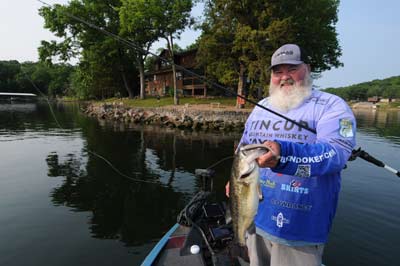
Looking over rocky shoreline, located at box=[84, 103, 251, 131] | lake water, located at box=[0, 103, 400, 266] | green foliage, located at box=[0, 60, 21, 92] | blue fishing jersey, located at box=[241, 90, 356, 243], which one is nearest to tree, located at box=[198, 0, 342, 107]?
rocky shoreline, located at box=[84, 103, 251, 131]

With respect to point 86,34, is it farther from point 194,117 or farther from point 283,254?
point 283,254

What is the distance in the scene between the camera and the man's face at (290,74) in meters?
2.46

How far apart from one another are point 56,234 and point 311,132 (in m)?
7.53

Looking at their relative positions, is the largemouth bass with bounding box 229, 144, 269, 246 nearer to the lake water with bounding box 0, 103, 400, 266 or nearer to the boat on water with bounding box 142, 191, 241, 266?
the boat on water with bounding box 142, 191, 241, 266

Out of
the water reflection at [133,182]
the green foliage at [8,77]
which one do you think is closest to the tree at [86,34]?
the water reflection at [133,182]

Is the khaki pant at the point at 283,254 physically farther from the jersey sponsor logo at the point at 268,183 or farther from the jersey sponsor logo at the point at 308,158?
the jersey sponsor logo at the point at 308,158

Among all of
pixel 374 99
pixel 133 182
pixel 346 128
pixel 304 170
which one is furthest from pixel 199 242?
pixel 374 99

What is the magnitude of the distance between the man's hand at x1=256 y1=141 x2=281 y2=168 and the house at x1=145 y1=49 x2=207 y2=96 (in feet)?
123

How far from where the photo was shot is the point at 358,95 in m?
138

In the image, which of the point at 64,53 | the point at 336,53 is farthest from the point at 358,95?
the point at 64,53

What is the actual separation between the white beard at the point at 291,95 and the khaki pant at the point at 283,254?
4.23 feet

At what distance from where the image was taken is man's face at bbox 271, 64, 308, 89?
8.08 feet

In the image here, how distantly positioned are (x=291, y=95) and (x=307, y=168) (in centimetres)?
91

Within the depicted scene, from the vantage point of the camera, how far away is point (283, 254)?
7.88 feet
